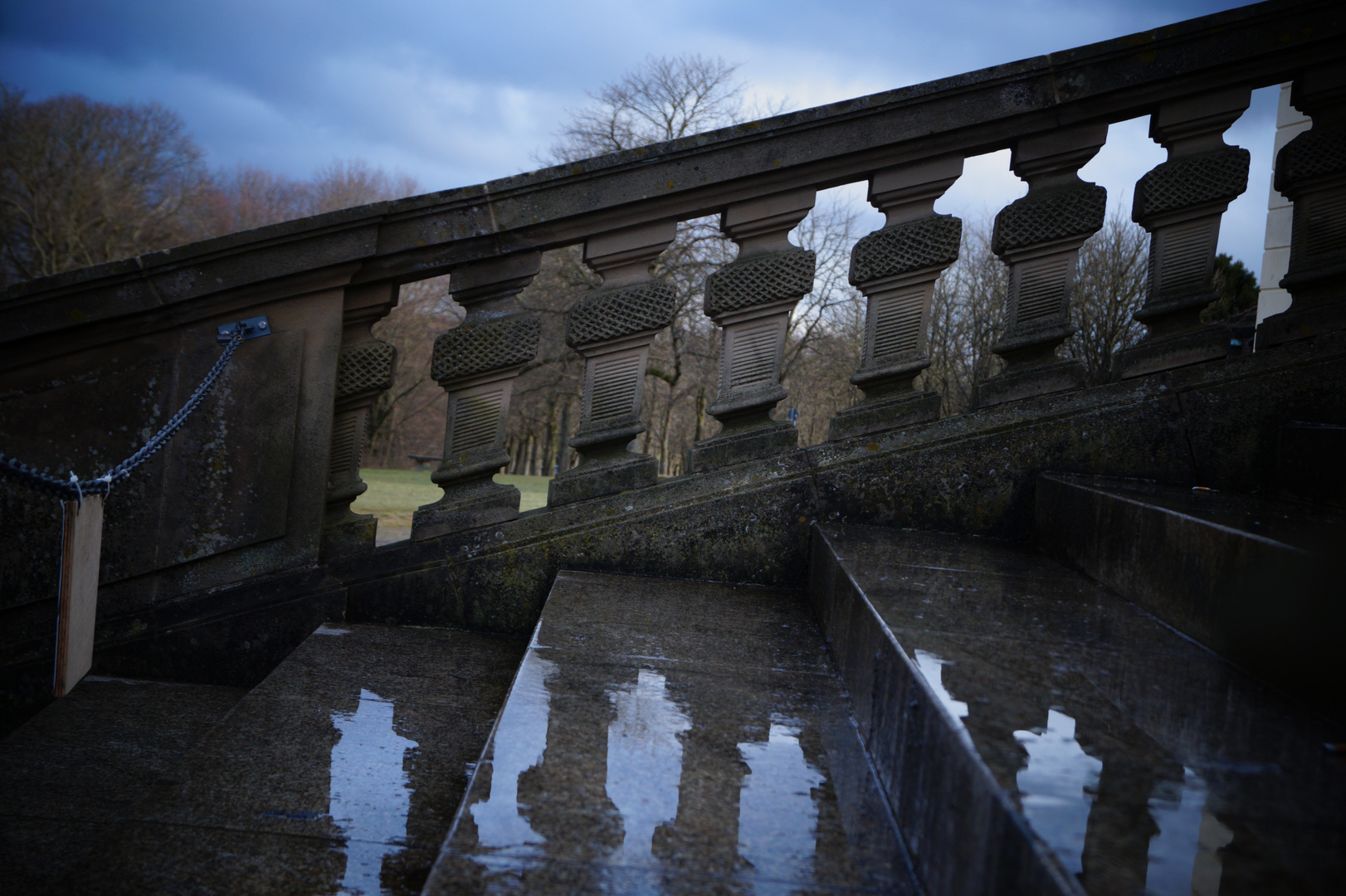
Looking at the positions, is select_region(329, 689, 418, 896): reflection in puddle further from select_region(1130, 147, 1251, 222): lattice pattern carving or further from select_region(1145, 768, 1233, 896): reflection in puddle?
select_region(1130, 147, 1251, 222): lattice pattern carving

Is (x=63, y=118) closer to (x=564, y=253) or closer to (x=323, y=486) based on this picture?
(x=564, y=253)

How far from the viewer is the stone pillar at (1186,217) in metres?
3.65

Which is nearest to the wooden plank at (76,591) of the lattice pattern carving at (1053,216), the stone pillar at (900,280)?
the stone pillar at (900,280)

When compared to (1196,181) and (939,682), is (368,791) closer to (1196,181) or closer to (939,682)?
(939,682)

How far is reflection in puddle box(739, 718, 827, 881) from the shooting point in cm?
157

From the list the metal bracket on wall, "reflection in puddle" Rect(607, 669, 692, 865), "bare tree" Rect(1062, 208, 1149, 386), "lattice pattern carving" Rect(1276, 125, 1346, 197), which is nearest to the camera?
"reflection in puddle" Rect(607, 669, 692, 865)

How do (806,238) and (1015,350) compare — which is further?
(806,238)

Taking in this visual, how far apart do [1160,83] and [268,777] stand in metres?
3.97

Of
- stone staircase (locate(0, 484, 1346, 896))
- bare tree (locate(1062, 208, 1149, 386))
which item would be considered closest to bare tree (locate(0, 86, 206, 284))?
bare tree (locate(1062, 208, 1149, 386))

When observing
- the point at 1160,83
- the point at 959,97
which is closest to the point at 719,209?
→ the point at 959,97

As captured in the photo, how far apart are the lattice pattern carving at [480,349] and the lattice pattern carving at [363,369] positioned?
22 centimetres

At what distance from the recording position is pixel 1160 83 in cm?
365

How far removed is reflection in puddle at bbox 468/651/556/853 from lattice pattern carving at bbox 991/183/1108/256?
8.49 ft

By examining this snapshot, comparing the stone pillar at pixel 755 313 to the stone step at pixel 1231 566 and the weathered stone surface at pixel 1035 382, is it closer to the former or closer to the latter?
the weathered stone surface at pixel 1035 382
